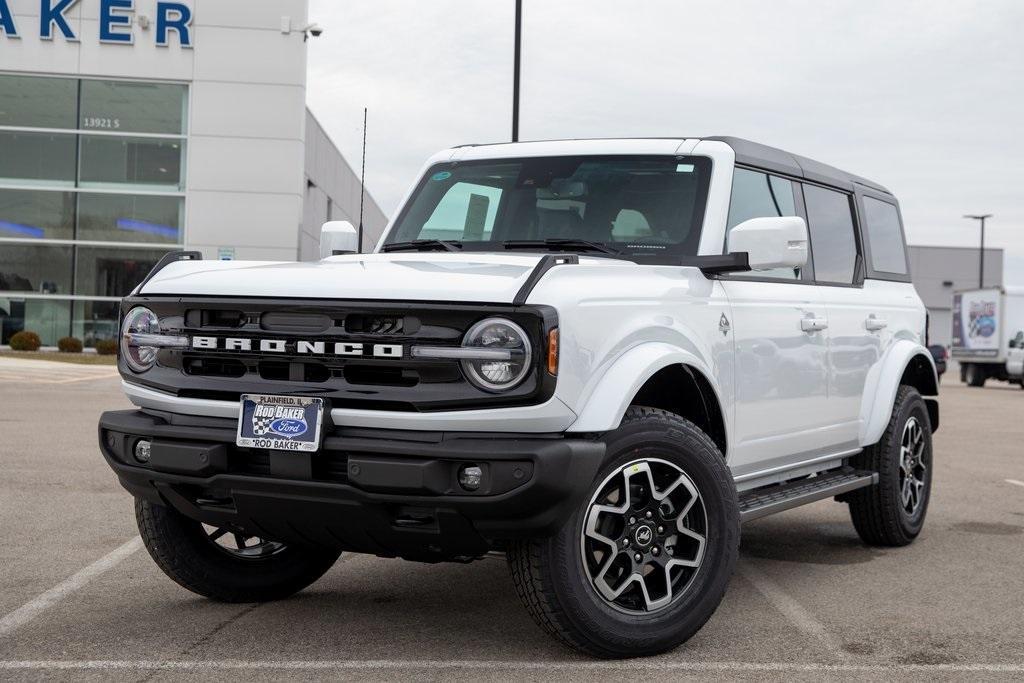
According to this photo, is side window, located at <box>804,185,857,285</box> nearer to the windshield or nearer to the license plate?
the windshield

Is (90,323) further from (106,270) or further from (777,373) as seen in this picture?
(777,373)

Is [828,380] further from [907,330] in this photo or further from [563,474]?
[563,474]

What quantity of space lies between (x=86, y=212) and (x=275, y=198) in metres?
4.92

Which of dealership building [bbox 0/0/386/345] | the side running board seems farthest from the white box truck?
the side running board

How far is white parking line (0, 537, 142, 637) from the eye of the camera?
15.9 feet

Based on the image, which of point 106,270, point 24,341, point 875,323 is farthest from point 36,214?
point 875,323

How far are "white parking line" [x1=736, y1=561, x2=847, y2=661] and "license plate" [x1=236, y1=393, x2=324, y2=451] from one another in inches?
81.6

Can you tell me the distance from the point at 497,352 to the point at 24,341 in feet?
98.2

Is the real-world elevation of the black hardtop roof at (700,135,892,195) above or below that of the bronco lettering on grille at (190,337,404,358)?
above

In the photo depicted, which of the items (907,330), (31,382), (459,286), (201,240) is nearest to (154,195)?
(201,240)

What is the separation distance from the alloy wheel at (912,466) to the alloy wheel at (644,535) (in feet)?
9.18

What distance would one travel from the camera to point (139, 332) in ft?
15.2

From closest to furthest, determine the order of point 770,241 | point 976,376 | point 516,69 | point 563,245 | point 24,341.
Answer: point 770,241, point 563,245, point 516,69, point 24,341, point 976,376

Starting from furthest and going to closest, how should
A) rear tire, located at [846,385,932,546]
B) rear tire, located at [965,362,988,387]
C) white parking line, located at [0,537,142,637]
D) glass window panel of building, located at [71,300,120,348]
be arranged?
rear tire, located at [965,362,988,387] → glass window panel of building, located at [71,300,120,348] → rear tire, located at [846,385,932,546] → white parking line, located at [0,537,142,637]
